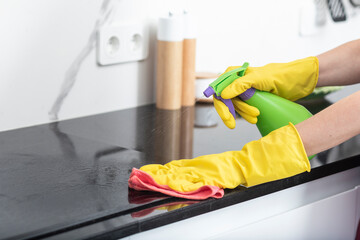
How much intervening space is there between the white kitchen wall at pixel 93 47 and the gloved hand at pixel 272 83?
17.7 inches

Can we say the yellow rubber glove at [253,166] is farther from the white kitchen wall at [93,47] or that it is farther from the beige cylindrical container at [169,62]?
the beige cylindrical container at [169,62]

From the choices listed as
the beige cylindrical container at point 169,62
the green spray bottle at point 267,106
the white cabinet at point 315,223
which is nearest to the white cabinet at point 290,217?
the white cabinet at point 315,223

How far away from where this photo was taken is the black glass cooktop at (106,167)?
1011mm

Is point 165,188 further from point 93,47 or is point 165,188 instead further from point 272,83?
point 93,47

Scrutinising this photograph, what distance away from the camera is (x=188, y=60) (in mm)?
1814

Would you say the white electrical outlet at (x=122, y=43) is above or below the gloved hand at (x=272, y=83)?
above

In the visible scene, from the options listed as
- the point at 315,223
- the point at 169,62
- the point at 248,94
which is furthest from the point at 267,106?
the point at 169,62

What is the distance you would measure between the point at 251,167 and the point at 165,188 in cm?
18

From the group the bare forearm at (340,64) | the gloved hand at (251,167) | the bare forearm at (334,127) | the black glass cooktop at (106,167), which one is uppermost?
the bare forearm at (340,64)

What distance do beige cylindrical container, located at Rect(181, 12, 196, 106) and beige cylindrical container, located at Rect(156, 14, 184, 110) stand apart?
0.03 metres

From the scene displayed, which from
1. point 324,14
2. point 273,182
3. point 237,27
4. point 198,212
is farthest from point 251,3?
point 198,212

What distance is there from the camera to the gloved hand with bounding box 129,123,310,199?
3.76ft

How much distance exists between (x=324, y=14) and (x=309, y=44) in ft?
0.46

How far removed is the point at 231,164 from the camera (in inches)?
46.2
